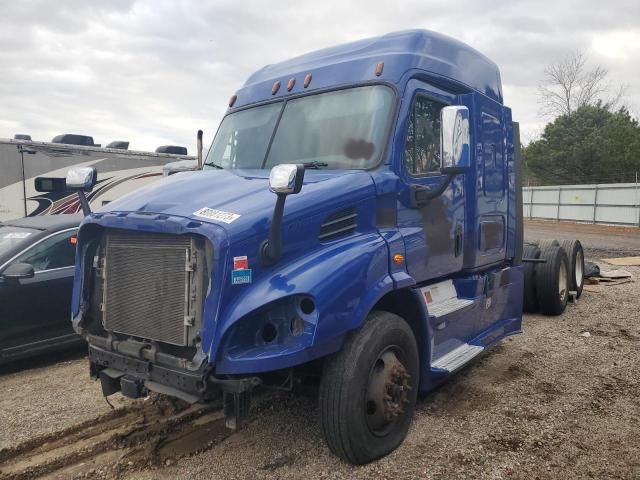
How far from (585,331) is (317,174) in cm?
492

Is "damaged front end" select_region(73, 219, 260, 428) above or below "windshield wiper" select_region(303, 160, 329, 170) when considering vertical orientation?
below

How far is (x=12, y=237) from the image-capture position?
6184mm

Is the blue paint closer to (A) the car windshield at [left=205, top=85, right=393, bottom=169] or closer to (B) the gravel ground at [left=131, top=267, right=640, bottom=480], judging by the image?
(A) the car windshield at [left=205, top=85, right=393, bottom=169]

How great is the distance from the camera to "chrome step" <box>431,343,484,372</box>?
169 inches

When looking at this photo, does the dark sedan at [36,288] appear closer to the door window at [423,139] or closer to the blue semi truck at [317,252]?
the blue semi truck at [317,252]

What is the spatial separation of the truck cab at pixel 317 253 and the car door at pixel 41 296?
86.4 inches

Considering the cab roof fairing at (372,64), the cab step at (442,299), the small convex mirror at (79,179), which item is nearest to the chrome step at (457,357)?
the cab step at (442,299)

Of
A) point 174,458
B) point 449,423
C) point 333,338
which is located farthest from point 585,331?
point 174,458

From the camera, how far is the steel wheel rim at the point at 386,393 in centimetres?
363

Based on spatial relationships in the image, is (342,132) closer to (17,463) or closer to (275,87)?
(275,87)

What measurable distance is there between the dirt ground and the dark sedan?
13.1 inches

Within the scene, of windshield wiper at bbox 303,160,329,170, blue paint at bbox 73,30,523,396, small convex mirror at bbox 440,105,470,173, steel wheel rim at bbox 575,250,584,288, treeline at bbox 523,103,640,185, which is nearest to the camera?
blue paint at bbox 73,30,523,396

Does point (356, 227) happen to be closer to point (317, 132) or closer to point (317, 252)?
point (317, 252)

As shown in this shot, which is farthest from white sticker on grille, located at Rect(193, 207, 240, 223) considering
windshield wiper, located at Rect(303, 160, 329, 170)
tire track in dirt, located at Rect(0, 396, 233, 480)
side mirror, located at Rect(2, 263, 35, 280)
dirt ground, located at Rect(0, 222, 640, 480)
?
side mirror, located at Rect(2, 263, 35, 280)
